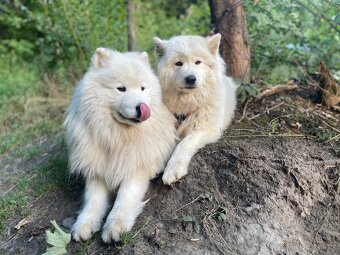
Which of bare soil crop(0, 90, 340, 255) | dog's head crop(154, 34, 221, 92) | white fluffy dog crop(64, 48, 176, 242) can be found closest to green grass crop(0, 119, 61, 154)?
bare soil crop(0, 90, 340, 255)

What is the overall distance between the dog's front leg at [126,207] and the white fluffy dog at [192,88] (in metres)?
0.31

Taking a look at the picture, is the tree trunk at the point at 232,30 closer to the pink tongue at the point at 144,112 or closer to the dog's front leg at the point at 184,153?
the dog's front leg at the point at 184,153

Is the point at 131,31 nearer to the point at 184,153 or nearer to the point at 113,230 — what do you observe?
the point at 184,153

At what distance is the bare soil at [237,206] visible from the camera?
127 inches

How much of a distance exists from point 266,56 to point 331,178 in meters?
2.53

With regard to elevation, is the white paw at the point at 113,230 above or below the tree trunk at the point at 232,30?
below

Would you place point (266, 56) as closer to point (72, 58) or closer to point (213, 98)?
point (213, 98)

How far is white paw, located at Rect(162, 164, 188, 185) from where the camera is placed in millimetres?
3539

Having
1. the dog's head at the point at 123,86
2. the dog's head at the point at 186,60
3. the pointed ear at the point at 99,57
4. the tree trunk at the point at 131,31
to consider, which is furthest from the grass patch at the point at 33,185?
the tree trunk at the point at 131,31

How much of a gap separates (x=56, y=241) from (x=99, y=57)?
1.50 m

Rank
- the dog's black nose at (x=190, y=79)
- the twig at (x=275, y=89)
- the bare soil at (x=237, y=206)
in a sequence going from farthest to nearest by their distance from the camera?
the twig at (x=275, y=89)
the dog's black nose at (x=190, y=79)
the bare soil at (x=237, y=206)

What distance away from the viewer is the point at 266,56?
5828 millimetres

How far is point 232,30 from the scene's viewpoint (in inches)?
197

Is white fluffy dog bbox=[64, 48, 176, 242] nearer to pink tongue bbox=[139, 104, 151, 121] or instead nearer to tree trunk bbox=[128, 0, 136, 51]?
pink tongue bbox=[139, 104, 151, 121]
